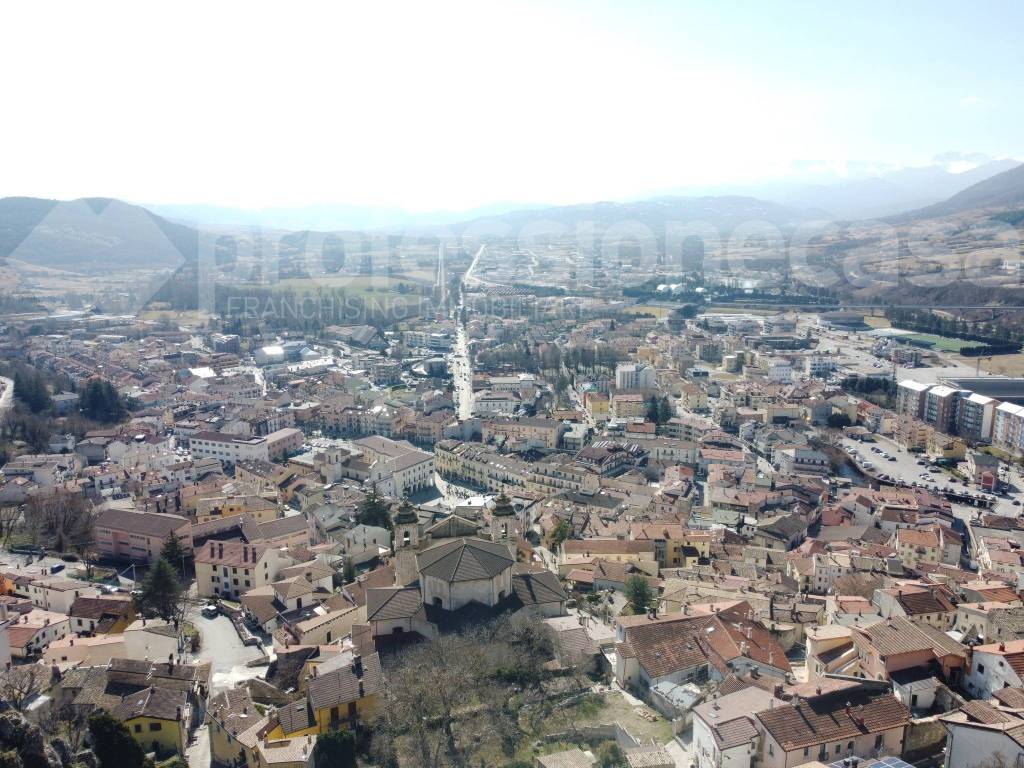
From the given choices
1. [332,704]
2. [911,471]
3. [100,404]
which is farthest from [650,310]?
[332,704]

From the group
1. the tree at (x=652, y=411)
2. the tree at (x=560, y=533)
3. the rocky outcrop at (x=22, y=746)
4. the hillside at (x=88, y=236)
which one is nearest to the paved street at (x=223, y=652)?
the rocky outcrop at (x=22, y=746)

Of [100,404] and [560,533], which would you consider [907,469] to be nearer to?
[560,533]

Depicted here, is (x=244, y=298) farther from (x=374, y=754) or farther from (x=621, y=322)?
(x=374, y=754)

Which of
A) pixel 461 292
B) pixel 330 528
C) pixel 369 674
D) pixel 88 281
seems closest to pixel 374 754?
pixel 369 674

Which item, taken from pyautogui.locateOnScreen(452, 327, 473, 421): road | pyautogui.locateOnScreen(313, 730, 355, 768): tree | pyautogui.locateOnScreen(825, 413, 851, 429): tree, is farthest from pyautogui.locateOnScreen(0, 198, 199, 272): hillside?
pyautogui.locateOnScreen(313, 730, 355, 768): tree

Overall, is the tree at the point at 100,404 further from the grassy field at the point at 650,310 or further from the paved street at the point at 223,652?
the grassy field at the point at 650,310
